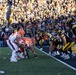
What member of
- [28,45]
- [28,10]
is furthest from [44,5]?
[28,45]

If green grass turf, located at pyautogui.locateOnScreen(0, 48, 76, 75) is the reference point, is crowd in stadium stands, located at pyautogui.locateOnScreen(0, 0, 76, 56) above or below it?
below

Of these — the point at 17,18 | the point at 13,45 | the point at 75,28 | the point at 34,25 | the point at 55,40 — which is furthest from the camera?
the point at 17,18

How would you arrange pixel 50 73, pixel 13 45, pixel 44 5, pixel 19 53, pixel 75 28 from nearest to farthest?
pixel 50 73, pixel 75 28, pixel 13 45, pixel 19 53, pixel 44 5

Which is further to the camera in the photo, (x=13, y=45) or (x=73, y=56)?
(x=73, y=56)

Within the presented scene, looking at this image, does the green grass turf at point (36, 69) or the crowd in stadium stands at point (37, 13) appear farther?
the crowd in stadium stands at point (37, 13)

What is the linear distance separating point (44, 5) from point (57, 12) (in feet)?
9.72

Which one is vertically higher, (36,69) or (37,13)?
(36,69)

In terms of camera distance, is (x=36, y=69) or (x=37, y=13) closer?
(x=36, y=69)

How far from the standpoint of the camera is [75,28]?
1393 cm

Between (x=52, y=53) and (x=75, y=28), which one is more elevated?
(x=75, y=28)

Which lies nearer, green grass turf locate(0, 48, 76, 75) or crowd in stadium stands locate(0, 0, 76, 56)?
green grass turf locate(0, 48, 76, 75)

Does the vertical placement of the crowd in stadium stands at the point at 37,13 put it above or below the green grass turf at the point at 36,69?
below

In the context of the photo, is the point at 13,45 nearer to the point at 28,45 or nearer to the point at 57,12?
the point at 28,45

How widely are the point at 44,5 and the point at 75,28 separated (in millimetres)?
31028
